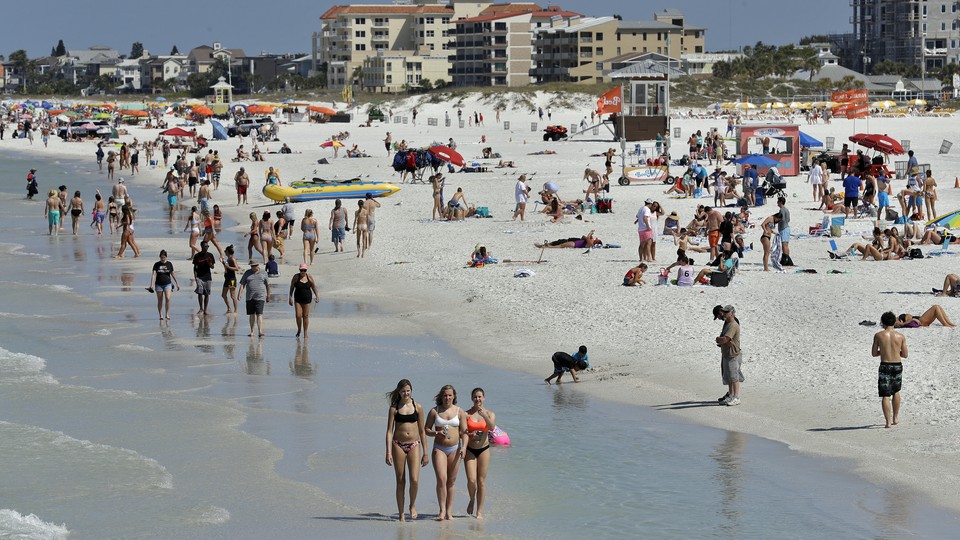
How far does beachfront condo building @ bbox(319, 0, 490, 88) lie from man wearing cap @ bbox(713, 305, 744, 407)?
135m

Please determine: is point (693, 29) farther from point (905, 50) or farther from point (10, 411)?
point (10, 411)

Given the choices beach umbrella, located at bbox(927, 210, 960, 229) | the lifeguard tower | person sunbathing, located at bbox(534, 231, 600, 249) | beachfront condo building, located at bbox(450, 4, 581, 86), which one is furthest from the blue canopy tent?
beachfront condo building, located at bbox(450, 4, 581, 86)

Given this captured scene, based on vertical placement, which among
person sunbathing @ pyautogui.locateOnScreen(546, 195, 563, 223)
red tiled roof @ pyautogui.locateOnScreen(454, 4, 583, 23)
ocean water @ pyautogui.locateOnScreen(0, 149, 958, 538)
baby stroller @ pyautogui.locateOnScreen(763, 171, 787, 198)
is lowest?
ocean water @ pyautogui.locateOnScreen(0, 149, 958, 538)

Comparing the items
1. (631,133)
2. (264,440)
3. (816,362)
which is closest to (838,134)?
(631,133)

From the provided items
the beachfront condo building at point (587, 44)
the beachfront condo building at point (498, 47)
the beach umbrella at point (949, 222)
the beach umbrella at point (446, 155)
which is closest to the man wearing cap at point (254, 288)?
the beach umbrella at point (949, 222)

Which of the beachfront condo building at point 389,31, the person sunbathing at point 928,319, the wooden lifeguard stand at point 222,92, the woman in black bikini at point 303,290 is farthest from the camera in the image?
the beachfront condo building at point 389,31

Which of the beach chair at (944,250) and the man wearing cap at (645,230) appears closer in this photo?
the man wearing cap at (645,230)

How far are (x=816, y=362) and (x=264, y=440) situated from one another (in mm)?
6703

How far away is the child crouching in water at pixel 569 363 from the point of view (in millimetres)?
15812

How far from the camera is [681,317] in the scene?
60.6 feet

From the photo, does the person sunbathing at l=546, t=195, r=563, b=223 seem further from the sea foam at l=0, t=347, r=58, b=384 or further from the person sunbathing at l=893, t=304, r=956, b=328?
the sea foam at l=0, t=347, r=58, b=384

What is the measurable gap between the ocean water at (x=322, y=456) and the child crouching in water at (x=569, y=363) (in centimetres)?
23

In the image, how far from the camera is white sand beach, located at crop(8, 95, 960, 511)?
1350 cm

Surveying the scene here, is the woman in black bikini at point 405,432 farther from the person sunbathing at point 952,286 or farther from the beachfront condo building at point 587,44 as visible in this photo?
the beachfront condo building at point 587,44
